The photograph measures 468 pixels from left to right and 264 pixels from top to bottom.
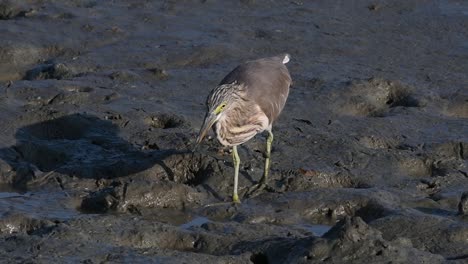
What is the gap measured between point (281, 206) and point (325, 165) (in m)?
0.92

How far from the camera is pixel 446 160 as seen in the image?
31.5 feet

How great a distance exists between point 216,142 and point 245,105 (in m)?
0.84

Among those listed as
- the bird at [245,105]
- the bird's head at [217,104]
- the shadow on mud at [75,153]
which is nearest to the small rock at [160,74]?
the shadow on mud at [75,153]

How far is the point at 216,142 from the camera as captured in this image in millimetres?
9805

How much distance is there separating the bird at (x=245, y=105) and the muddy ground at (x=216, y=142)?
397 millimetres

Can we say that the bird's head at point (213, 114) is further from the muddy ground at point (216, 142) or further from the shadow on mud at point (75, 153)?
the shadow on mud at point (75, 153)

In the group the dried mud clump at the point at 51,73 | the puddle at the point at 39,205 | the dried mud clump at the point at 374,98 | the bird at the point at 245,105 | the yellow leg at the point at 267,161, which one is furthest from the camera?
the dried mud clump at the point at 51,73

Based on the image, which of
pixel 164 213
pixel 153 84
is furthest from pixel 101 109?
pixel 164 213

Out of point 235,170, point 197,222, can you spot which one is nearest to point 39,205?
point 197,222

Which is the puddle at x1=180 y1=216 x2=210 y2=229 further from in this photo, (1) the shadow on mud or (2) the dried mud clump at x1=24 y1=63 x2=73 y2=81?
Result: (2) the dried mud clump at x1=24 y1=63 x2=73 y2=81

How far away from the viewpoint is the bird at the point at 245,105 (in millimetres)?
8758

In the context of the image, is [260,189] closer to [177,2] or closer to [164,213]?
[164,213]

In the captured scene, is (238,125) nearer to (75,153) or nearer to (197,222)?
(197,222)

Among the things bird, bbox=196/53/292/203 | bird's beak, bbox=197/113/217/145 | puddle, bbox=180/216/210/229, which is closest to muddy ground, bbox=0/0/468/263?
puddle, bbox=180/216/210/229
